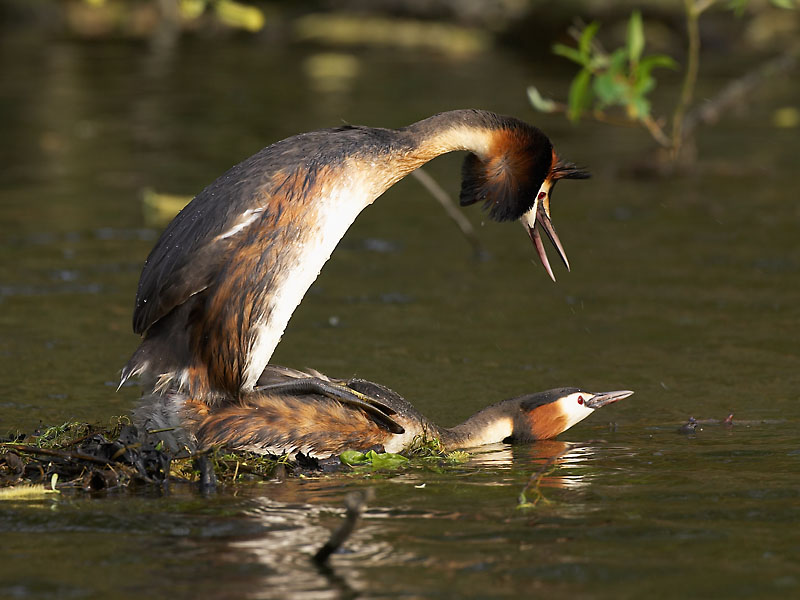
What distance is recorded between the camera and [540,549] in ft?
16.3

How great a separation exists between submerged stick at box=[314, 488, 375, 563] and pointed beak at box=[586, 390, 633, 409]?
2674mm

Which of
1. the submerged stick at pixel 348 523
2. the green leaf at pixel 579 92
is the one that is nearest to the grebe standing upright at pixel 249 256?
the submerged stick at pixel 348 523

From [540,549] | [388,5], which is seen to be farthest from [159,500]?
[388,5]

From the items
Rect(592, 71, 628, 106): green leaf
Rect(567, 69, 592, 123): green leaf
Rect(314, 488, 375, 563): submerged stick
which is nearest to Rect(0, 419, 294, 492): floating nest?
Rect(314, 488, 375, 563): submerged stick

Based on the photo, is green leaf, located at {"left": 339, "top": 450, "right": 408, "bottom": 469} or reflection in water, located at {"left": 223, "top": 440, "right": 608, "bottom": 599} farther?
green leaf, located at {"left": 339, "top": 450, "right": 408, "bottom": 469}

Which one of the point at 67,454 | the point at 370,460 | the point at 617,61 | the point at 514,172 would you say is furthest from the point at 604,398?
the point at 617,61

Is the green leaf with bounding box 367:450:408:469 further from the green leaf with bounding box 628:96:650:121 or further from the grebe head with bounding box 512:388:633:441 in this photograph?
the green leaf with bounding box 628:96:650:121

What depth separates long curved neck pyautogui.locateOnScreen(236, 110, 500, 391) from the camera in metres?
6.14

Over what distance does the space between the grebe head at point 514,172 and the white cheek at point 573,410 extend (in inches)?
38.6

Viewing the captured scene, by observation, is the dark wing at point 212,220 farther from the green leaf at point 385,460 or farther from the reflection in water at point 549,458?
the reflection in water at point 549,458

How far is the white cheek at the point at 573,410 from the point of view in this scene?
7031mm

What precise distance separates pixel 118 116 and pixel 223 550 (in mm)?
14530

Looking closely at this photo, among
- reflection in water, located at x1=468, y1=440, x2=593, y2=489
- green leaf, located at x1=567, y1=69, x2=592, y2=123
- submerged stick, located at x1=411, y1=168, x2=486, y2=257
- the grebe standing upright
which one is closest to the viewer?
reflection in water, located at x1=468, y1=440, x2=593, y2=489

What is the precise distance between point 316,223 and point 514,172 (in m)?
1.17
